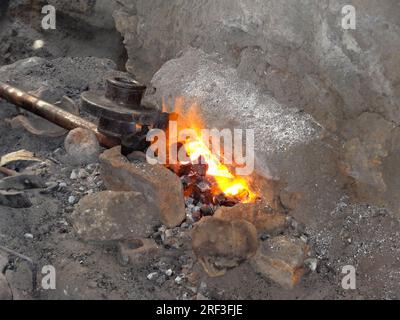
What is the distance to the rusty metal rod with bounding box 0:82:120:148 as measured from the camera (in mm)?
4430

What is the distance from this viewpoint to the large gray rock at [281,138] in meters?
3.59

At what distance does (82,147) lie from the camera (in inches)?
171

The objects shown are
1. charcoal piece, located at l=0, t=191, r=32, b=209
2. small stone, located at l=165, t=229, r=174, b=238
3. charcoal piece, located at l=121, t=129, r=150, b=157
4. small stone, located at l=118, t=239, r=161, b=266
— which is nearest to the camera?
small stone, located at l=118, t=239, r=161, b=266

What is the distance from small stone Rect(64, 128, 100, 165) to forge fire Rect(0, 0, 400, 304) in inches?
0.5

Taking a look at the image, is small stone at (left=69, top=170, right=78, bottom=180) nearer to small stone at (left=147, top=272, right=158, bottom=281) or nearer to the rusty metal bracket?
the rusty metal bracket

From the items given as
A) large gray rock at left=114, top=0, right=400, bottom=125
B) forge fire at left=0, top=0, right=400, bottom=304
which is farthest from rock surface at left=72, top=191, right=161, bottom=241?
large gray rock at left=114, top=0, right=400, bottom=125

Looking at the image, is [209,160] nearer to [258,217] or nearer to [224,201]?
[224,201]

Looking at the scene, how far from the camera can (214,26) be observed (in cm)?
423

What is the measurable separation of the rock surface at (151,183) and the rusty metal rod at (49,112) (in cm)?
50

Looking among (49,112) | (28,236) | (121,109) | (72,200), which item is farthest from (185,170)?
(49,112)

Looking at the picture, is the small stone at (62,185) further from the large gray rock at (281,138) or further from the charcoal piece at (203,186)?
the large gray rock at (281,138)

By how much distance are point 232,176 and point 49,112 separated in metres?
1.96

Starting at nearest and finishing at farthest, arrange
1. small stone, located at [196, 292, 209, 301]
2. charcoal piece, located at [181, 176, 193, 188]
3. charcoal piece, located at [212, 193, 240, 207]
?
small stone, located at [196, 292, 209, 301] → charcoal piece, located at [212, 193, 240, 207] → charcoal piece, located at [181, 176, 193, 188]
